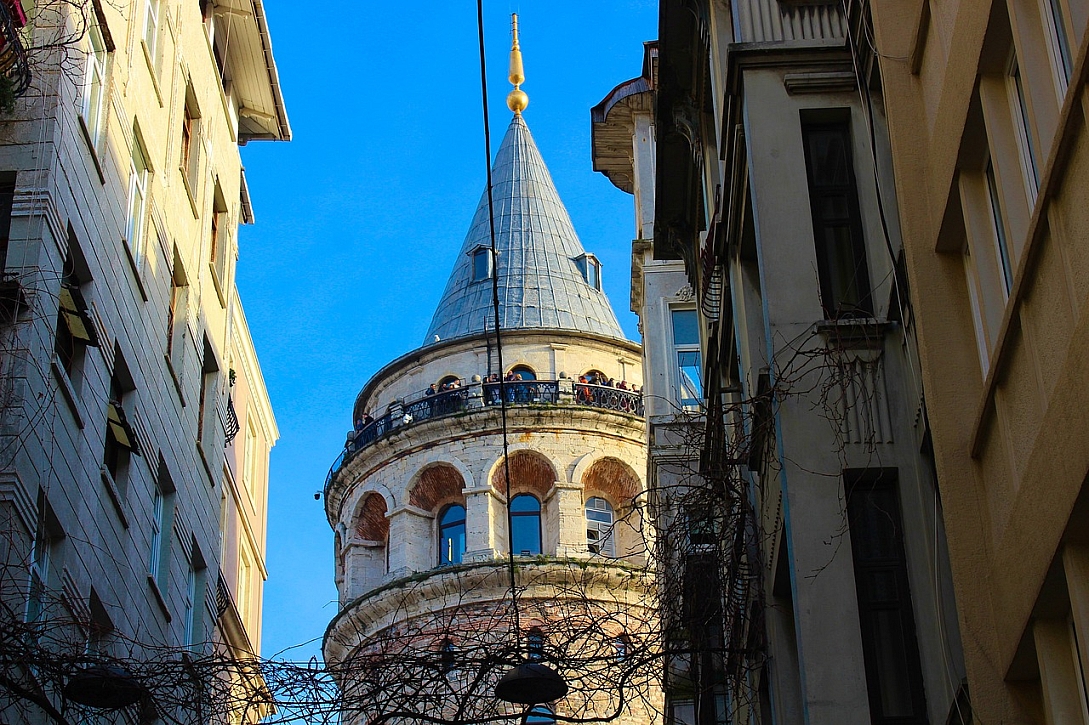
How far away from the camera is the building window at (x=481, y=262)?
220ft

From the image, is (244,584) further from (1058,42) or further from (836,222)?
(1058,42)

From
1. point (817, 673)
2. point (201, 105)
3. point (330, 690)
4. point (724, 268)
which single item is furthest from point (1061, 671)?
point (201, 105)

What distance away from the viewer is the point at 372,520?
62.4 metres

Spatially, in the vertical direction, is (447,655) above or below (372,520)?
below

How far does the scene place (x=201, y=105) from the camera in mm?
30594

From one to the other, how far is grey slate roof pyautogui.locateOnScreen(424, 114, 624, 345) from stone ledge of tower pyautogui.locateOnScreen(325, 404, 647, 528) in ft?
12.8

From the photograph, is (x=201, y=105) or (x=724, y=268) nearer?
(x=724, y=268)

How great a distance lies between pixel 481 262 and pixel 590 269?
4.31 m

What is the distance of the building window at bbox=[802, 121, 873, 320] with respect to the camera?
52.7 feet

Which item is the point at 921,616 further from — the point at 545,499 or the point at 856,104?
the point at 545,499

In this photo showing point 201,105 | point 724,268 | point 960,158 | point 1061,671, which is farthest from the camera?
point 201,105

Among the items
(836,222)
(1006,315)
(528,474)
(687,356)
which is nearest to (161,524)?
(687,356)

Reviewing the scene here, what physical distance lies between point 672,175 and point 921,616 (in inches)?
536

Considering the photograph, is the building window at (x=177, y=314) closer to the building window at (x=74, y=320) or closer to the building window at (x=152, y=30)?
the building window at (x=152, y=30)
